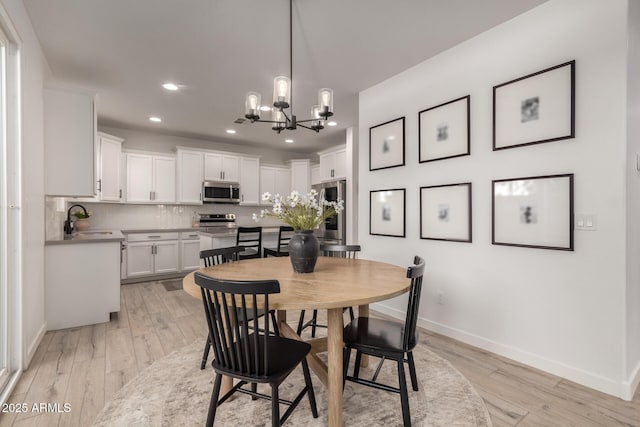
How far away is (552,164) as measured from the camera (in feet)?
7.31

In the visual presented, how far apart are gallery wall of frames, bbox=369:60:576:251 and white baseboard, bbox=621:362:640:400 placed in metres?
0.86

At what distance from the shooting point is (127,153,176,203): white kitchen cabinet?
5340mm

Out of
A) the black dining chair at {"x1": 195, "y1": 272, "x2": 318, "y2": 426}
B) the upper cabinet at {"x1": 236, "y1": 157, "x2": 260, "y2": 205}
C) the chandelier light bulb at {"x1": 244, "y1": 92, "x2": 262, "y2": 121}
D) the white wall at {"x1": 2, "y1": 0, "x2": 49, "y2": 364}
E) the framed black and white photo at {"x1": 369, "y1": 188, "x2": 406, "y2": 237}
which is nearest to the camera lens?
the black dining chair at {"x1": 195, "y1": 272, "x2": 318, "y2": 426}

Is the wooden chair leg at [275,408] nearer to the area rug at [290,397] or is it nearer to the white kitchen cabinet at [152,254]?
the area rug at [290,397]

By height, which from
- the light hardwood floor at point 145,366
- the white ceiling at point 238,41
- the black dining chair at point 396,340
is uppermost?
the white ceiling at point 238,41

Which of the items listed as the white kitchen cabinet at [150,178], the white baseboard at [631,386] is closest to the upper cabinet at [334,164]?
the white kitchen cabinet at [150,178]

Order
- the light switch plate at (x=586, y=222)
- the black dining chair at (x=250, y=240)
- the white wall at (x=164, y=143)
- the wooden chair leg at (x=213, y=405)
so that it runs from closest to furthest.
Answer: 1. the wooden chair leg at (x=213, y=405)
2. the light switch plate at (x=586, y=222)
3. the black dining chair at (x=250, y=240)
4. the white wall at (x=164, y=143)

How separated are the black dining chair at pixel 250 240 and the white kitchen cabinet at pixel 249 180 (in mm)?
1965

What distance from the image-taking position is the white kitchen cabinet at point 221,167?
5.97m

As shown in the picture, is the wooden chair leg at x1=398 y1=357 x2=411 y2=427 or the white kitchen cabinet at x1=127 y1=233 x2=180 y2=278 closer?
the wooden chair leg at x1=398 y1=357 x2=411 y2=427

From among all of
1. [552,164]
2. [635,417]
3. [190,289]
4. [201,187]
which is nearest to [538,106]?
[552,164]

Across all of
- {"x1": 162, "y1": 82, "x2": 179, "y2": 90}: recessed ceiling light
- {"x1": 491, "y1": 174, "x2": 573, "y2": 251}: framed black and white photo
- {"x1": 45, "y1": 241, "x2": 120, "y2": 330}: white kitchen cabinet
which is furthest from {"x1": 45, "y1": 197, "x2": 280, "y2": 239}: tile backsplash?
{"x1": 491, "y1": 174, "x2": 573, "y2": 251}: framed black and white photo

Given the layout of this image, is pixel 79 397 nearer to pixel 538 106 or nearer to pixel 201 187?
pixel 538 106

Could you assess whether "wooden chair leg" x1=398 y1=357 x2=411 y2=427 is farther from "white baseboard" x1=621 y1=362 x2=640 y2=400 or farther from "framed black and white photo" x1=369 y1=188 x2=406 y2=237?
"framed black and white photo" x1=369 y1=188 x2=406 y2=237
